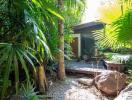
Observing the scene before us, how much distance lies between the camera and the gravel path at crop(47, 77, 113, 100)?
747 cm

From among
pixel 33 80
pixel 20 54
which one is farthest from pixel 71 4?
pixel 20 54

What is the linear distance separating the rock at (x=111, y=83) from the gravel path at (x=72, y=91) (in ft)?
0.81

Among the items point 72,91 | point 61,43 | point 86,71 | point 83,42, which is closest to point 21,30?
point 72,91

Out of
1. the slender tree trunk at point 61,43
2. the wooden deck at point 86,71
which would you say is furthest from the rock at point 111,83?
the wooden deck at point 86,71

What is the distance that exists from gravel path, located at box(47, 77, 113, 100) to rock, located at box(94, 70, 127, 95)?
0.81ft

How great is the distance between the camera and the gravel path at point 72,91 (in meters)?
7.47

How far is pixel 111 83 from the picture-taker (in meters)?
7.91

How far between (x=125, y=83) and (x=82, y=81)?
5.82ft

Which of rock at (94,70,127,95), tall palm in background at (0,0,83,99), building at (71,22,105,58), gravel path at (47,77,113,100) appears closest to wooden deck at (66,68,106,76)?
gravel path at (47,77,113,100)

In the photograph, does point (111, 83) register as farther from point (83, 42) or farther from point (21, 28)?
point (83, 42)

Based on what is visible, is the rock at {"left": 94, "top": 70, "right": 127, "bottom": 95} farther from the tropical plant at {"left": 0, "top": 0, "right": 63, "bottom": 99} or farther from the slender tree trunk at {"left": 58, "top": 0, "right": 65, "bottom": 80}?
the tropical plant at {"left": 0, "top": 0, "right": 63, "bottom": 99}

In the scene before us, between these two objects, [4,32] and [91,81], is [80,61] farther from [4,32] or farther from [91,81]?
[4,32]

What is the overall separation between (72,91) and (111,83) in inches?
53.9

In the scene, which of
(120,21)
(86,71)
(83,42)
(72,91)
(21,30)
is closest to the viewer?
(120,21)
